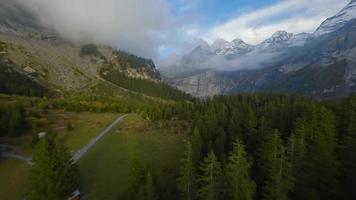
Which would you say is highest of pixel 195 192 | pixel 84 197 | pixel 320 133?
pixel 320 133

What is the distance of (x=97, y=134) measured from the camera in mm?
95875

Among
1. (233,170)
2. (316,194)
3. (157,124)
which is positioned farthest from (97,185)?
(157,124)

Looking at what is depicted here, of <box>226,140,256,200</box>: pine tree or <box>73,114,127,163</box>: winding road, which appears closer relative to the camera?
<box>226,140,256,200</box>: pine tree

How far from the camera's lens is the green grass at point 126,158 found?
55.1 metres

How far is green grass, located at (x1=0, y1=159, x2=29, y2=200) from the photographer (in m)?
52.3

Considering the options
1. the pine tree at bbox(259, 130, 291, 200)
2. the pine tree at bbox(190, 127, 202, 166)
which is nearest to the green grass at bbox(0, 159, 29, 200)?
the pine tree at bbox(190, 127, 202, 166)

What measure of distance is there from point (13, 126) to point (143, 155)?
39.8m

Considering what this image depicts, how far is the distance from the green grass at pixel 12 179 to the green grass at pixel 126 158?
416 inches

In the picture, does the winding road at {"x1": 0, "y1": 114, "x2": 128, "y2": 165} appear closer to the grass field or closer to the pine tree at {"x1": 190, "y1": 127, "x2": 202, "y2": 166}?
the grass field

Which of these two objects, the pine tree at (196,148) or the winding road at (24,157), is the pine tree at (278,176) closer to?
the pine tree at (196,148)

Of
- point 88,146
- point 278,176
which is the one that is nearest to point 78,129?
point 88,146

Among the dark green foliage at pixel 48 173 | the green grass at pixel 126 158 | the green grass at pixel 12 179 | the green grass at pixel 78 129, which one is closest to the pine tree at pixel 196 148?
the green grass at pixel 126 158

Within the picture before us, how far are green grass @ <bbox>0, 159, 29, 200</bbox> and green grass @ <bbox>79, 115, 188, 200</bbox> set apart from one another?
10.6 m

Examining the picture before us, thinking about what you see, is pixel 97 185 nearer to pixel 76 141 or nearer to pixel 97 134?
pixel 76 141
